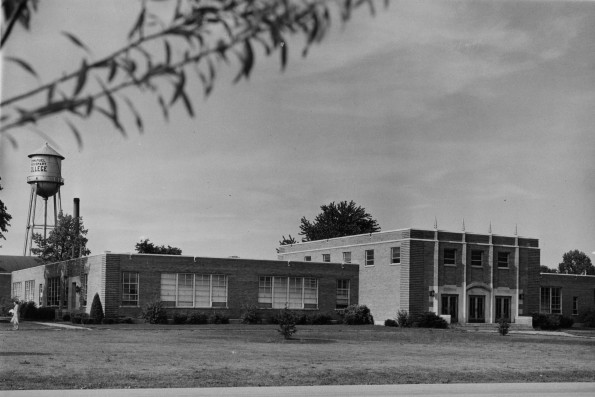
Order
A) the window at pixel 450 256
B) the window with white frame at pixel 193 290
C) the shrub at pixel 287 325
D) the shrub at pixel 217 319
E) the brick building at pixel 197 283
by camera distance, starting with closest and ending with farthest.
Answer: the shrub at pixel 287 325 → the shrub at pixel 217 319 → the brick building at pixel 197 283 → the window with white frame at pixel 193 290 → the window at pixel 450 256

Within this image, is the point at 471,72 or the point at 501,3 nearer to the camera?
the point at 501,3

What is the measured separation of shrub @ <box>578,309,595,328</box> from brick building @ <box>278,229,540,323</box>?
17.7 feet

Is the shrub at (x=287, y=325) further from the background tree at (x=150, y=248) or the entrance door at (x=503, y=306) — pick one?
the background tree at (x=150, y=248)

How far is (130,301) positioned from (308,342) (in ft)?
65.2

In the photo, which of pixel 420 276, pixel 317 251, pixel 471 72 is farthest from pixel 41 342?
pixel 317 251

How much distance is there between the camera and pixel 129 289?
47.1 m

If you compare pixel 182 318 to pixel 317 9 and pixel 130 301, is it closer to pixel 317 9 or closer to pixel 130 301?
pixel 130 301

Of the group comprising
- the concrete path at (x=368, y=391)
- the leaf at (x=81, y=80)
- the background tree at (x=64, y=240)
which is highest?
the background tree at (x=64, y=240)

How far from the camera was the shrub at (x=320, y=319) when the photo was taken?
50281 mm

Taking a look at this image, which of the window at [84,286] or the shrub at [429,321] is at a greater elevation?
the window at [84,286]

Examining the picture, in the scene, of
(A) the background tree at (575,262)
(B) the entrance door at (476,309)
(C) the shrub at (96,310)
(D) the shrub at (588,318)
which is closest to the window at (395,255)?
(B) the entrance door at (476,309)

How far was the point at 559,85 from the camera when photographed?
949 inches

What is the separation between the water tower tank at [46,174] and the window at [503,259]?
1229 inches

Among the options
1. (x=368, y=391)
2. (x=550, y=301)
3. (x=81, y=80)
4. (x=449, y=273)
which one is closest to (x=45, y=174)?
(x=449, y=273)
